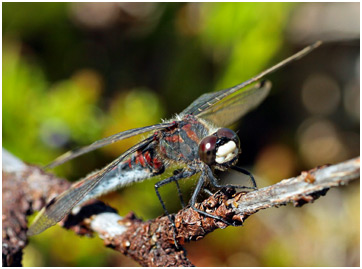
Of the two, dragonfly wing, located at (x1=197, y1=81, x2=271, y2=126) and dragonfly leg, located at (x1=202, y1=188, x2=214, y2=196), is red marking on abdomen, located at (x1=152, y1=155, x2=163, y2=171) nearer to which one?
dragonfly leg, located at (x1=202, y1=188, x2=214, y2=196)

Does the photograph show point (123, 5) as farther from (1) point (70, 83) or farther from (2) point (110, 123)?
(2) point (110, 123)

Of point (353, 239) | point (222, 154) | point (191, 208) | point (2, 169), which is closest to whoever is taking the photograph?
point (191, 208)

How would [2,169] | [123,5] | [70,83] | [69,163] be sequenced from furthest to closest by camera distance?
[123,5], [70,83], [69,163], [2,169]

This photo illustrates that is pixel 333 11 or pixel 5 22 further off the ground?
pixel 5 22

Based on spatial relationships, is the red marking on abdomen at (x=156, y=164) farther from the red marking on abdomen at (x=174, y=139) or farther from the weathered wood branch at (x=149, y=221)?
the weathered wood branch at (x=149, y=221)

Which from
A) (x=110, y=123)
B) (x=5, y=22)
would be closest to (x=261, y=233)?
(x=110, y=123)


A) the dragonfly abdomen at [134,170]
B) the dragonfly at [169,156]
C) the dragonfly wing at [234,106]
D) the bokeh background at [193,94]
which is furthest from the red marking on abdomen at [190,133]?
the bokeh background at [193,94]

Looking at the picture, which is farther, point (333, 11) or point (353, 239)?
point (333, 11)

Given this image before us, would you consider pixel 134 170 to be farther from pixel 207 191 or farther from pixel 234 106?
pixel 234 106

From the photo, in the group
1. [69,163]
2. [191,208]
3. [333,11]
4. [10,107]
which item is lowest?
[191,208]

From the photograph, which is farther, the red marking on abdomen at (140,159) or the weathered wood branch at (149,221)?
the red marking on abdomen at (140,159)
